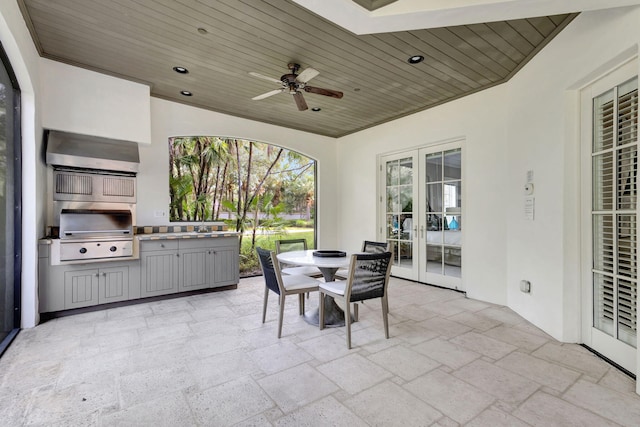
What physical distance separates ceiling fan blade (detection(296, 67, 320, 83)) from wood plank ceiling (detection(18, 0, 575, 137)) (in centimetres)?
30

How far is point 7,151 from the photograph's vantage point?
2633 mm

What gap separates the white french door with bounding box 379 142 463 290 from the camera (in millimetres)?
4480

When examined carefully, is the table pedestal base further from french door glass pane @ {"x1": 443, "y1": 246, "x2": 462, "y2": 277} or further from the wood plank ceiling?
the wood plank ceiling

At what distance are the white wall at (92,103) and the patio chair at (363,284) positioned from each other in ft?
10.3

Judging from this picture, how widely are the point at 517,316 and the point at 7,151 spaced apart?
5309 millimetres

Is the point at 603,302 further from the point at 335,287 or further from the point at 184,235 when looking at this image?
the point at 184,235

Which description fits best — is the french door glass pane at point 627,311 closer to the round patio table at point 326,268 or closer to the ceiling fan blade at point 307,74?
the round patio table at point 326,268

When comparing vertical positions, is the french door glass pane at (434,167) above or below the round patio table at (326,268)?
above

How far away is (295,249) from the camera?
13.4 feet

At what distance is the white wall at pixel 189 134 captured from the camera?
4250mm

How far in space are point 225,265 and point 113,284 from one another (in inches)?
54.0

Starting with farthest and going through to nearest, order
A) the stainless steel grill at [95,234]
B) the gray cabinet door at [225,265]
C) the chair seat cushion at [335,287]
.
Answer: the gray cabinet door at [225,265], the stainless steel grill at [95,234], the chair seat cushion at [335,287]

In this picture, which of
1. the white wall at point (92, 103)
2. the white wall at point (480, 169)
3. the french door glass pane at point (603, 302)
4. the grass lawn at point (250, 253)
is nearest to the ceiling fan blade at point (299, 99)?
the white wall at point (92, 103)

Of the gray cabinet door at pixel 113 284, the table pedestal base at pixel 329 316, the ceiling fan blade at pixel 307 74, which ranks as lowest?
the table pedestal base at pixel 329 316
